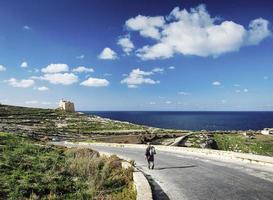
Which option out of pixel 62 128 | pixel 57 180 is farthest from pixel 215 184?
pixel 62 128

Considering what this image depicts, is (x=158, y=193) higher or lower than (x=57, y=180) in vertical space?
lower

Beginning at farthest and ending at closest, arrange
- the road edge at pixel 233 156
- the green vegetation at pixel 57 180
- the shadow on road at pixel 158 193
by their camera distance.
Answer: the road edge at pixel 233 156
the green vegetation at pixel 57 180
the shadow on road at pixel 158 193

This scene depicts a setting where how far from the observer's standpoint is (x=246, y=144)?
64812 mm

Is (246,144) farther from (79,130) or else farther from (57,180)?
(57,180)

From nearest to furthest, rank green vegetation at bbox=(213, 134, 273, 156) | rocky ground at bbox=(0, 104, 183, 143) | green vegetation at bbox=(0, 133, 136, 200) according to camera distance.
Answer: green vegetation at bbox=(0, 133, 136, 200)
green vegetation at bbox=(213, 134, 273, 156)
rocky ground at bbox=(0, 104, 183, 143)

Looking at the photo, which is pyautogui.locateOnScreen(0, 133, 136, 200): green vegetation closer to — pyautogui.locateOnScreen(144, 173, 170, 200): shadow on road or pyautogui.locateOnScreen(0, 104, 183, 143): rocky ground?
pyautogui.locateOnScreen(144, 173, 170, 200): shadow on road

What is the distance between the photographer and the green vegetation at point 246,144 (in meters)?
59.7

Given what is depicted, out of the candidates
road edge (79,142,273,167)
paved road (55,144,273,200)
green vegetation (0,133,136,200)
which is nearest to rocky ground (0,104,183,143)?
road edge (79,142,273,167)

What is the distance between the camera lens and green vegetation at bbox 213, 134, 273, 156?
59700mm

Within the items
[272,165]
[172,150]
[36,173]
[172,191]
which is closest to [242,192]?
[172,191]

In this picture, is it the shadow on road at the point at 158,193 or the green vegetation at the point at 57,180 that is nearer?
the shadow on road at the point at 158,193

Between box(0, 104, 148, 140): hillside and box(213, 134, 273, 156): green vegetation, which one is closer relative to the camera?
box(213, 134, 273, 156): green vegetation

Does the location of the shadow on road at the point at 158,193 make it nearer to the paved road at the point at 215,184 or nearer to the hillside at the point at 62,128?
the paved road at the point at 215,184

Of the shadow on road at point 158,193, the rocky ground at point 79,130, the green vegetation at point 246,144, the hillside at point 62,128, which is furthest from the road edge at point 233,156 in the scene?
the hillside at point 62,128
